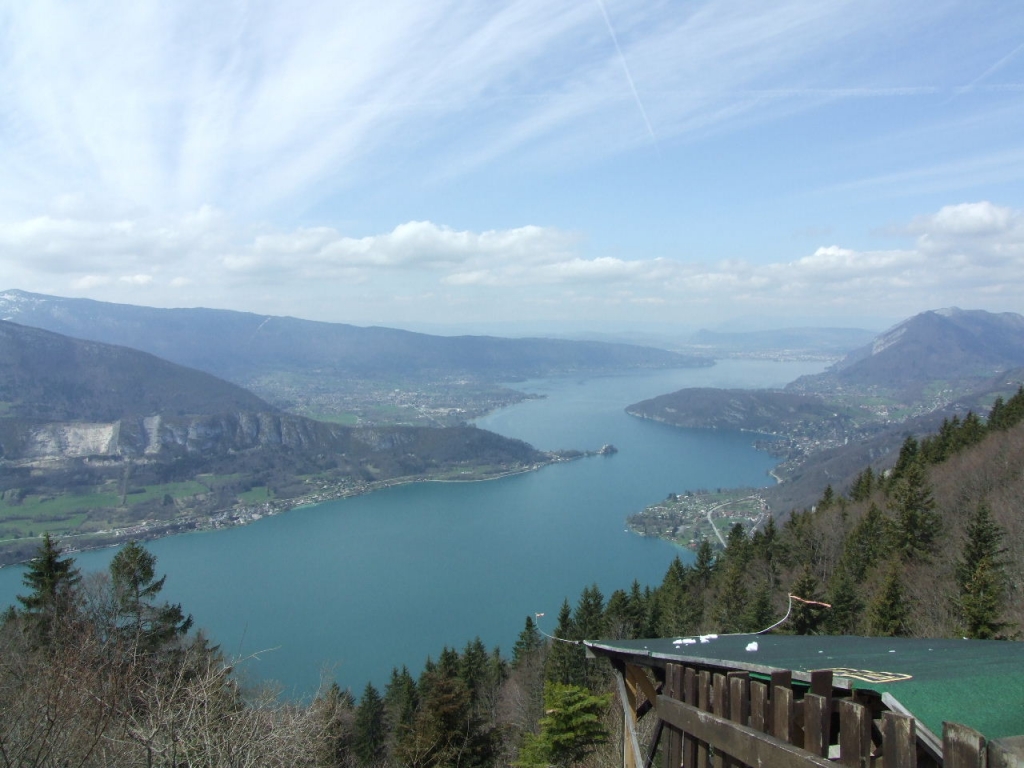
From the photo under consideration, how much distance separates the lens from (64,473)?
52.1 metres

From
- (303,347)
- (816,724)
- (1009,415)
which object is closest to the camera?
(816,724)

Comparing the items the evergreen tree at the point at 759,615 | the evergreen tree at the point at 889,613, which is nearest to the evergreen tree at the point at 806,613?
the evergreen tree at the point at 759,615

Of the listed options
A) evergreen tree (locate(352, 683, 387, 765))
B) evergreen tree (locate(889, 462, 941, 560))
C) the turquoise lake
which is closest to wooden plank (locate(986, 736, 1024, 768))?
the turquoise lake

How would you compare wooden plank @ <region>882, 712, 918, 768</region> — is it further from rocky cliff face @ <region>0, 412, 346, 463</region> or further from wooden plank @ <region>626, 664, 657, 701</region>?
rocky cliff face @ <region>0, 412, 346, 463</region>

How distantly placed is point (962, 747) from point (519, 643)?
66.1 ft

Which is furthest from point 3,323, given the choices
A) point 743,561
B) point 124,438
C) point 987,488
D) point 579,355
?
point 579,355

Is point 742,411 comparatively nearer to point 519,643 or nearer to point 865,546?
point 519,643

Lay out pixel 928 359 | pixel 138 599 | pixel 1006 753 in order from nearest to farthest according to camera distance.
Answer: pixel 1006 753, pixel 138 599, pixel 928 359

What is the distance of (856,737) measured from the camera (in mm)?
1259

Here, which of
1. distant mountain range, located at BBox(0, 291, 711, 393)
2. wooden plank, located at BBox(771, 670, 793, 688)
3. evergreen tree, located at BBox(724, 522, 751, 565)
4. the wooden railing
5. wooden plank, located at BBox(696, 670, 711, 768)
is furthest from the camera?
distant mountain range, located at BBox(0, 291, 711, 393)

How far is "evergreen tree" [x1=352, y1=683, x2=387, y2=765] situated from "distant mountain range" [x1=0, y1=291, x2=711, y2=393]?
113238 mm

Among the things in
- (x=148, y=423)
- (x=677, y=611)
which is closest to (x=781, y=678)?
(x=677, y=611)

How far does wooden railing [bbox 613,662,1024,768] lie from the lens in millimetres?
1135

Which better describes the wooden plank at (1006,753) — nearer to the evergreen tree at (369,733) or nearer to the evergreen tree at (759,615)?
the evergreen tree at (759,615)
